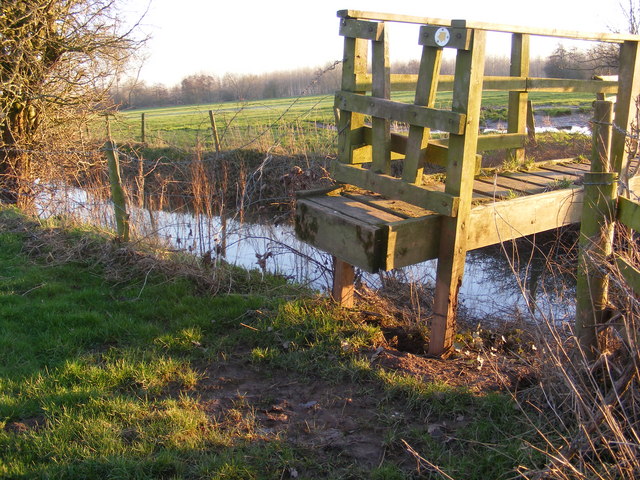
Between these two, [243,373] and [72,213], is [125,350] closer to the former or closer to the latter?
[243,373]

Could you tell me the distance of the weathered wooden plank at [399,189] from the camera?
13.9ft

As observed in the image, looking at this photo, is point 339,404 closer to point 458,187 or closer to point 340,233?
point 340,233

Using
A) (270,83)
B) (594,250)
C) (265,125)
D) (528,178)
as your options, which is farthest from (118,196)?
(270,83)

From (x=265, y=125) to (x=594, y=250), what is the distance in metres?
14.9

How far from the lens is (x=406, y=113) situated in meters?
4.19

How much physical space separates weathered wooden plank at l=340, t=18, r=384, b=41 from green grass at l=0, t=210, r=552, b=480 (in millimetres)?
2288

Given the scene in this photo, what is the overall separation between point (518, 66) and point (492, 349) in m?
3.73

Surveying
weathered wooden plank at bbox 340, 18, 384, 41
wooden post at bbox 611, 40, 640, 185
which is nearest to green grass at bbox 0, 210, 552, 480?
weathered wooden plank at bbox 340, 18, 384, 41

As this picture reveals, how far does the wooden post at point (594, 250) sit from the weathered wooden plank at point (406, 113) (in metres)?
1.00

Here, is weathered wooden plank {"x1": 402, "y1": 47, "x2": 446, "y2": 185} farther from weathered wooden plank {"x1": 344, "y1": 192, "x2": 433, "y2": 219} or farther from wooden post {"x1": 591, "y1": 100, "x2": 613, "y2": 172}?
wooden post {"x1": 591, "y1": 100, "x2": 613, "y2": 172}

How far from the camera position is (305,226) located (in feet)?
15.9

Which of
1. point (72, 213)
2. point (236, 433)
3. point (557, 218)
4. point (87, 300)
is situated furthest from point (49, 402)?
point (72, 213)

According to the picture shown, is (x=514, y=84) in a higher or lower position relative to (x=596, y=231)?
higher

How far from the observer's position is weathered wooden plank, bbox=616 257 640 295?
115 inches
